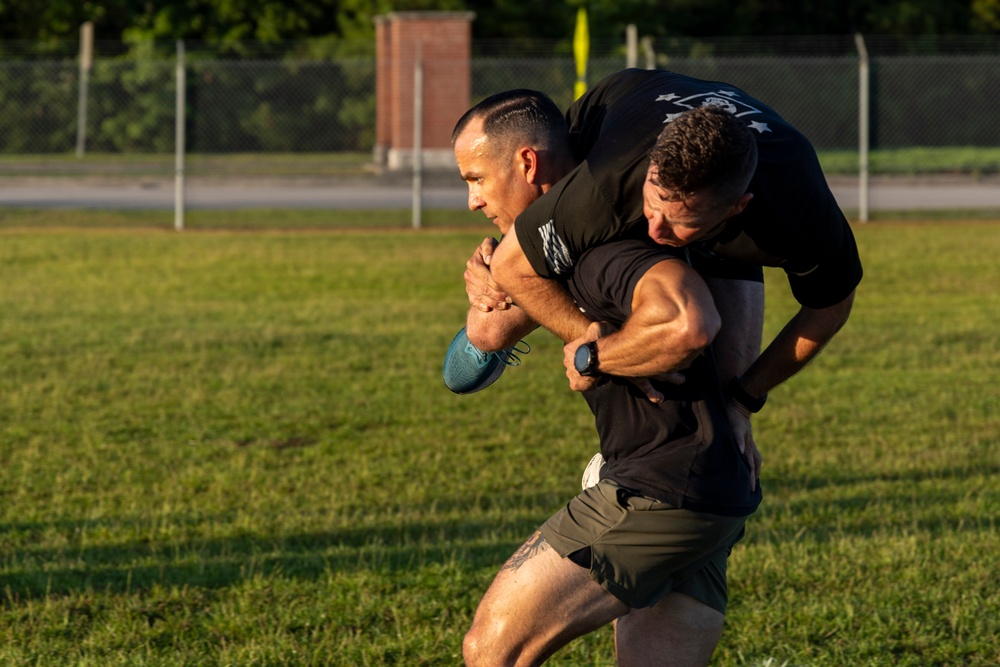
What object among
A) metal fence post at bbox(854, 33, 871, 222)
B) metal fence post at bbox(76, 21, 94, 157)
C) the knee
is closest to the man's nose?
the knee

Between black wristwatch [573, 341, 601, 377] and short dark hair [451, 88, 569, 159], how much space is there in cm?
58

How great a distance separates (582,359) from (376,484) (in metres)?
3.90

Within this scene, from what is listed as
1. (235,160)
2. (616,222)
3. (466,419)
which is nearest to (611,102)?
(616,222)

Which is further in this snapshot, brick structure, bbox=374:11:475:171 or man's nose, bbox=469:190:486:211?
brick structure, bbox=374:11:475:171

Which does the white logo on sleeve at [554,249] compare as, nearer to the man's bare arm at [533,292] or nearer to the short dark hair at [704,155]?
the man's bare arm at [533,292]

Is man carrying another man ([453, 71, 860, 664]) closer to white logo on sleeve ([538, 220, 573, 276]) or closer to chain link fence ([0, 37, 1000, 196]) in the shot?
white logo on sleeve ([538, 220, 573, 276])

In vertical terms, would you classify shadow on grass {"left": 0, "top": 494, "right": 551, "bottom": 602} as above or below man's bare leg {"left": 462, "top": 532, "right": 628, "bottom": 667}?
below

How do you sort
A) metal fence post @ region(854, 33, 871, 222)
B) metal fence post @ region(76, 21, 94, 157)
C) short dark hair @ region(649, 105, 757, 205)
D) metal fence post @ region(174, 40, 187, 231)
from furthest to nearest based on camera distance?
metal fence post @ region(76, 21, 94, 157) < metal fence post @ region(854, 33, 871, 222) < metal fence post @ region(174, 40, 187, 231) < short dark hair @ region(649, 105, 757, 205)

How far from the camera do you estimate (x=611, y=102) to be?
3391 mm

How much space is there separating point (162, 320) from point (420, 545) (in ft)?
22.2

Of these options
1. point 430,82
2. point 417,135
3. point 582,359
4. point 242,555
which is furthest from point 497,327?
point 430,82

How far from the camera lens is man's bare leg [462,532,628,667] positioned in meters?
3.13

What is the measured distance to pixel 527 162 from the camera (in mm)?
3326

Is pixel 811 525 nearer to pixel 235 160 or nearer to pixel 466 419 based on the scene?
pixel 466 419
